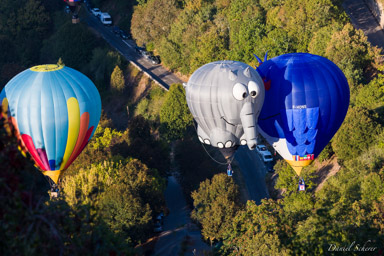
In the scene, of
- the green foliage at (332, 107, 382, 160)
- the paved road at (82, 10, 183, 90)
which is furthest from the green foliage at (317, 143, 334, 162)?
the paved road at (82, 10, 183, 90)

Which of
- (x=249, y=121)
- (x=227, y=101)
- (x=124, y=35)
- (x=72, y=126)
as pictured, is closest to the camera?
(x=227, y=101)

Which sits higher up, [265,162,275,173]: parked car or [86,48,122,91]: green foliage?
[265,162,275,173]: parked car

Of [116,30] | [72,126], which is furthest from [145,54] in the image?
[72,126]

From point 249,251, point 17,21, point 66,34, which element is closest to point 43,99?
point 249,251

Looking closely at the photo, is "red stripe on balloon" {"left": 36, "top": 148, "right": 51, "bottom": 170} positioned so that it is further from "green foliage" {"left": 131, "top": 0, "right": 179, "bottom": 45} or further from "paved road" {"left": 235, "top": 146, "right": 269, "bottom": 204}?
"green foliage" {"left": 131, "top": 0, "right": 179, "bottom": 45}

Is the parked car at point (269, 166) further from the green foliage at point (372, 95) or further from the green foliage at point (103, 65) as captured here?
the green foliage at point (103, 65)

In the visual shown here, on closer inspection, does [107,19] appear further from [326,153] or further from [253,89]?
[253,89]

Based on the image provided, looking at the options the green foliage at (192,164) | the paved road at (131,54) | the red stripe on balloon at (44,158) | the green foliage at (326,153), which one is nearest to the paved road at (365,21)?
the green foliage at (326,153)
